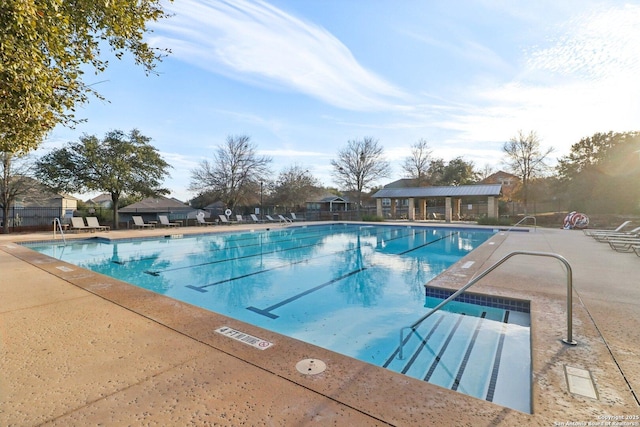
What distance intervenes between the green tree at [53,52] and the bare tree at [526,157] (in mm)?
26921

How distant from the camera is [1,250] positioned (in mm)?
8547

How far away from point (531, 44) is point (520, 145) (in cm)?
1880

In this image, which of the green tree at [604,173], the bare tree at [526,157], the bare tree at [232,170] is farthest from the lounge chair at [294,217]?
the green tree at [604,173]

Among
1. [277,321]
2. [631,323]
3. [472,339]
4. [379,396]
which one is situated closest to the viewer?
[379,396]

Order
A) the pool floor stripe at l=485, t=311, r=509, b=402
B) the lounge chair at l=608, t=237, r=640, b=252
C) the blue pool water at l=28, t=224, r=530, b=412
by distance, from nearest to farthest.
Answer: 1. the pool floor stripe at l=485, t=311, r=509, b=402
2. the blue pool water at l=28, t=224, r=530, b=412
3. the lounge chair at l=608, t=237, r=640, b=252

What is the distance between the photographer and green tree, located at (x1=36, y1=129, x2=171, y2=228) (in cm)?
1521

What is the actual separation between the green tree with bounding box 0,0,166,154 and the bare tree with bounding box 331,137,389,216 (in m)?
23.3

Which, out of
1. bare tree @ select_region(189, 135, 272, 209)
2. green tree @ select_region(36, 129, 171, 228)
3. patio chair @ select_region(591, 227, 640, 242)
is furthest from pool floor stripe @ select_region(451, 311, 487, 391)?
bare tree @ select_region(189, 135, 272, 209)

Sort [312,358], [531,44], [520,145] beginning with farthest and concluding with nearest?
[520,145] < [531,44] < [312,358]

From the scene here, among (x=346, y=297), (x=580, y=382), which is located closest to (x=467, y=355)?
(x=580, y=382)

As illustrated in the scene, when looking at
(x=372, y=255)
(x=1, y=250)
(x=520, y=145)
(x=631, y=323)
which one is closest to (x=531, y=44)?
(x=372, y=255)

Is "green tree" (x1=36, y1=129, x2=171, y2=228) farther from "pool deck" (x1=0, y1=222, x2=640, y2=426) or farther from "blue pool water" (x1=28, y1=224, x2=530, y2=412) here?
"pool deck" (x1=0, y1=222, x2=640, y2=426)

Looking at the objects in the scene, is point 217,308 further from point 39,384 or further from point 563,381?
point 563,381

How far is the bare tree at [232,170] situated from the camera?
81.6 feet
